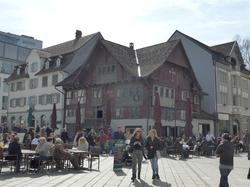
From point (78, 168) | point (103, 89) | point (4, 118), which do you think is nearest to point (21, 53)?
point (4, 118)

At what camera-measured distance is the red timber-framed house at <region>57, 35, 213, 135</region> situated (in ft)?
130

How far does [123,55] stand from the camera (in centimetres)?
4459

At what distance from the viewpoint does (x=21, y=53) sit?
77750mm

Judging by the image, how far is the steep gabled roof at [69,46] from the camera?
52300 mm

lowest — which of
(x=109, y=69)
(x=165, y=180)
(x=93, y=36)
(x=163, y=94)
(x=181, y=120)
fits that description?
(x=165, y=180)

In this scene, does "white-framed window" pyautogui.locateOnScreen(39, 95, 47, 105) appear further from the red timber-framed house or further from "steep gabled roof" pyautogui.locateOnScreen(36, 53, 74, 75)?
the red timber-framed house

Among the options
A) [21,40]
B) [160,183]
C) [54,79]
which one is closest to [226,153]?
[160,183]

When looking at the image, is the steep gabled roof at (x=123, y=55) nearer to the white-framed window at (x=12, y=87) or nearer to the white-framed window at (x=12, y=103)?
the white-framed window at (x=12, y=87)

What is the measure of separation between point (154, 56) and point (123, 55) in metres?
3.63

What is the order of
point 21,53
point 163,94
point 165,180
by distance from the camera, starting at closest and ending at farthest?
point 165,180 → point 163,94 → point 21,53

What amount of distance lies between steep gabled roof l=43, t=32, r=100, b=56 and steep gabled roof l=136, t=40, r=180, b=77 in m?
9.19

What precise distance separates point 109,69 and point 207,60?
1474 centimetres

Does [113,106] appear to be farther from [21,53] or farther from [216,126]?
[21,53]

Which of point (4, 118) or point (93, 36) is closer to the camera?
point (93, 36)
